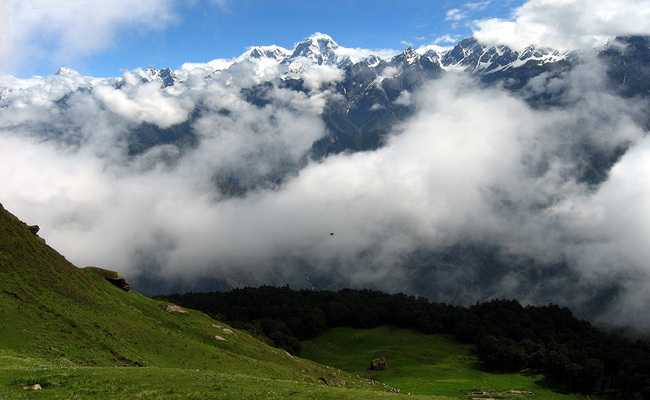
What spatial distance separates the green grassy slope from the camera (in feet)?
411

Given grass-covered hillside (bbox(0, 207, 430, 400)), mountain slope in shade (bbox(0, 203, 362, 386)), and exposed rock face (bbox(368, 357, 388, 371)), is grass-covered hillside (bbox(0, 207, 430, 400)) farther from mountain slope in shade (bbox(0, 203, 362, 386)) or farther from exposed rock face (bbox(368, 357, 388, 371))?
exposed rock face (bbox(368, 357, 388, 371))

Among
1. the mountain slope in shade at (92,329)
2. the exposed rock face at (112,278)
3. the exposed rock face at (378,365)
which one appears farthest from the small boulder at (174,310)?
the exposed rock face at (378,365)

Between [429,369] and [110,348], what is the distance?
10421 cm

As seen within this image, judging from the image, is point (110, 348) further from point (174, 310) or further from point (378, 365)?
point (378, 365)

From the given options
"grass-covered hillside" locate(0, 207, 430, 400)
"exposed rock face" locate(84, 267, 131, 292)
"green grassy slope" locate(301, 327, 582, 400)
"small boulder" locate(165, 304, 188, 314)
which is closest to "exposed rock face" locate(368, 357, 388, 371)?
"green grassy slope" locate(301, 327, 582, 400)

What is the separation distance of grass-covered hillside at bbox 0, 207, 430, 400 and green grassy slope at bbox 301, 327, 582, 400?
38.2 m

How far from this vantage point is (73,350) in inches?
2456

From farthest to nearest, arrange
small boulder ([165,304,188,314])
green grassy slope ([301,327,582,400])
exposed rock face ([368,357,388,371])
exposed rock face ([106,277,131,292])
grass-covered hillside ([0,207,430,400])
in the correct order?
exposed rock face ([368,357,388,371]), green grassy slope ([301,327,582,400]), exposed rock face ([106,277,131,292]), small boulder ([165,304,188,314]), grass-covered hillside ([0,207,430,400])

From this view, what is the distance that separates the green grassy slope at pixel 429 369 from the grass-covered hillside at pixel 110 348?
1504 inches

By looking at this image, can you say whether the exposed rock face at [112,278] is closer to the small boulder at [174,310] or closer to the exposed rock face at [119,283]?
the exposed rock face at [119,283]

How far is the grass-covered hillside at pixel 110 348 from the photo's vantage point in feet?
136

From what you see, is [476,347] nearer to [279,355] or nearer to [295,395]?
[279,355]

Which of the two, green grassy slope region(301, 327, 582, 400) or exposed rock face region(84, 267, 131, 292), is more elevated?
exposed rock face region(84, 267, 131, 292)

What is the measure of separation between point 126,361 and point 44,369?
19.9m
